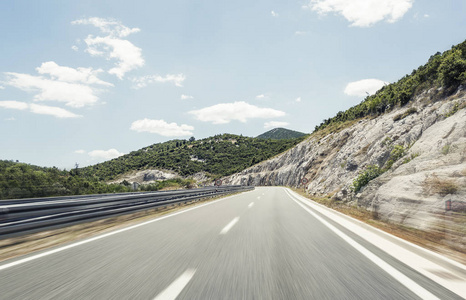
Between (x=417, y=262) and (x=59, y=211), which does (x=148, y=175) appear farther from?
(x=417, y=262)

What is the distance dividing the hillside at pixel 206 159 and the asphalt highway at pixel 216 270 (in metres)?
91.4

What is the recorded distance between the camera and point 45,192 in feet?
65.9

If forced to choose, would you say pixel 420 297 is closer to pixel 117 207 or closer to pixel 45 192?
pixel 117 207

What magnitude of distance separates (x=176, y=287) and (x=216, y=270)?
0.79 m

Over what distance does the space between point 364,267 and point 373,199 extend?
6.83 m

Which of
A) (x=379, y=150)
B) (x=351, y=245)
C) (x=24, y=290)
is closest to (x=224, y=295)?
(x=24, y=290)

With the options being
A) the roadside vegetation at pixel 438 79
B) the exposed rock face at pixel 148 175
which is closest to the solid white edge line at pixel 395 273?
the roadside vegetation at pixel 438 79

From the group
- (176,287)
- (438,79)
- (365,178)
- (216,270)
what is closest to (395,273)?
(216,270)

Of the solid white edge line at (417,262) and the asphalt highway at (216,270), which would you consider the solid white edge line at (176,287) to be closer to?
the asphalt highway at (216,270)

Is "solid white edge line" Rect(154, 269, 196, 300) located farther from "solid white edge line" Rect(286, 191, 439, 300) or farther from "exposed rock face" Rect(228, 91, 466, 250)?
"exposed rock face" Rect(228, 91, 466, 250)

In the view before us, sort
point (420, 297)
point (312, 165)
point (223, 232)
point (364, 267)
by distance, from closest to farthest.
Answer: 1. point (420, 297)
2. point (364, 267)
3. point (223, 232)
4. point (312, 165)

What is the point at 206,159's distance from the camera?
128 meters

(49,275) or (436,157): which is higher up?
(436,157)

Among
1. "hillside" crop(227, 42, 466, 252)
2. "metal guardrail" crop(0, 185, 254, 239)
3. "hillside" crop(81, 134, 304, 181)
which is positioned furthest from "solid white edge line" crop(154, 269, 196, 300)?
"hillside" crop(81, 134, 304, 181)
